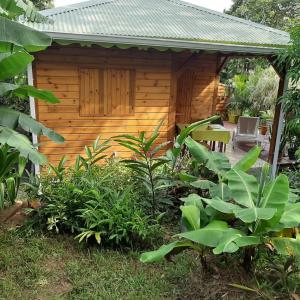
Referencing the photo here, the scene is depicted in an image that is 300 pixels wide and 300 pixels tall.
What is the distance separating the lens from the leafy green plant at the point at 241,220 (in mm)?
2338

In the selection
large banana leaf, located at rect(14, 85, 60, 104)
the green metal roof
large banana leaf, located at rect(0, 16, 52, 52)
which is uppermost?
the green metal roof

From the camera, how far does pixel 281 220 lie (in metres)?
2.49

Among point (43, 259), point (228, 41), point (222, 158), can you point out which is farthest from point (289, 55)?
point (43, 259)

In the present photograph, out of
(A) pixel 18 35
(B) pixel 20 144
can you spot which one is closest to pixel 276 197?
(B) pixel 20 144

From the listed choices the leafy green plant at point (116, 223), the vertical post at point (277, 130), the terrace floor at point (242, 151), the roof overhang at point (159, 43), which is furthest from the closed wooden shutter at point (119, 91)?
the terrace floor at point (242, 151)

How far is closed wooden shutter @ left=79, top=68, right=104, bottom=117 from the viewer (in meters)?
6.14

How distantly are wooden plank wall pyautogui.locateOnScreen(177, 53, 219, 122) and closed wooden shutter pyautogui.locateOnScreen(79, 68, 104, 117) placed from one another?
124 inches

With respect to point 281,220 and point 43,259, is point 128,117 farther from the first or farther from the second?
point 281,220

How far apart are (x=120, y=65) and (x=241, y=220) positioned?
4508 mm

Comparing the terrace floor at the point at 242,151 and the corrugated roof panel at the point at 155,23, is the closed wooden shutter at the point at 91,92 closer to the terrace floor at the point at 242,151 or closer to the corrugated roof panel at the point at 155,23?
the corrugated roof panel at the point at 155,23

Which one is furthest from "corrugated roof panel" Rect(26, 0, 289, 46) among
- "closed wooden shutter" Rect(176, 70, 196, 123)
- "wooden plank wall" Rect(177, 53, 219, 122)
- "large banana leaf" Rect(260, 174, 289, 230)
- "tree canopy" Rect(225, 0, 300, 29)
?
"tree canopy" Rect(225, 0, 300, 29)

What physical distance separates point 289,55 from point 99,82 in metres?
3.56

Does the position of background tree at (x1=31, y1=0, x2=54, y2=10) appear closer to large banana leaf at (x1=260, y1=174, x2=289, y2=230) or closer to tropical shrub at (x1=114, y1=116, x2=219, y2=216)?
tropical shrub at (x1=114, y1=116, x2=219, y2=216)

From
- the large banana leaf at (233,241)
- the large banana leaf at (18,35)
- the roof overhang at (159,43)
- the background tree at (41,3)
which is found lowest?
the large banana leaf at (233,241)
